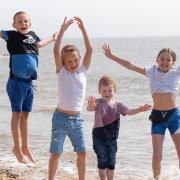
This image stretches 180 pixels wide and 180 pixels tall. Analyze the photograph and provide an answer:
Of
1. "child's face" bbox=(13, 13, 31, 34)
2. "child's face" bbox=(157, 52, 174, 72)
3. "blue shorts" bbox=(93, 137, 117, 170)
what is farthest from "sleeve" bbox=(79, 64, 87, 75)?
"child's face" bbox=(13, 13, 31, 34)

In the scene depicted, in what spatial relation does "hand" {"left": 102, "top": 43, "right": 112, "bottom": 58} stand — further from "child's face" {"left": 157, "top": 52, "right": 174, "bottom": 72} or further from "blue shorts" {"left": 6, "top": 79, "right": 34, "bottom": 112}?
"blue shorts" {"left": 6, "top": 79, "right": 34, "bottom": 112}

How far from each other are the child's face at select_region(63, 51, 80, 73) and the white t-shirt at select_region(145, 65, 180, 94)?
43.5 inches

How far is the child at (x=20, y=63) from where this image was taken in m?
7.49

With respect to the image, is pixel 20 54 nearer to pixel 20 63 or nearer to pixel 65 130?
pixel 20 63

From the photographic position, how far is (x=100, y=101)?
6.93 meters

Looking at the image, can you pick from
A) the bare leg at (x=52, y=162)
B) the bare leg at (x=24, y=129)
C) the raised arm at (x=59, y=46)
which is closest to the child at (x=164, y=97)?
the raised arm at (x=59, y=46)

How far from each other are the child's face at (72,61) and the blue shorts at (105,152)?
971 mm

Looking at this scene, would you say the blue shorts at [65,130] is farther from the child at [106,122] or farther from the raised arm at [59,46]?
the raised arm at [59,46]

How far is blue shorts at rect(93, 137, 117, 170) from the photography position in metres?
6.91

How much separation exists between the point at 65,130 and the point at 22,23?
1774 millimetres

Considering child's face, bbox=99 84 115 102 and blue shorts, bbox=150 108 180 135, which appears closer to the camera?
child's face, bbox=99 84 115 102

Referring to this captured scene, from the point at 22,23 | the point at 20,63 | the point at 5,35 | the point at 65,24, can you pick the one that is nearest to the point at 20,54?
the point at 20,63

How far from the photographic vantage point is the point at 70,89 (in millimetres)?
6676

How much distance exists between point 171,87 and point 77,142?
1.46 m
